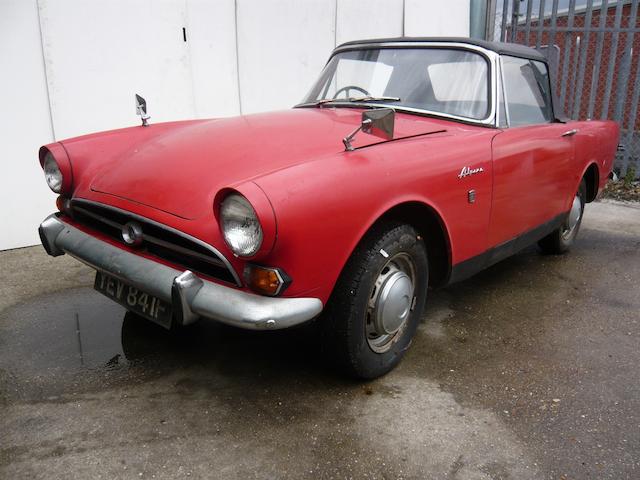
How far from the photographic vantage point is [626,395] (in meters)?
2.39

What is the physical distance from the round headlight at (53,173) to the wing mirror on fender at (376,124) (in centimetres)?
137

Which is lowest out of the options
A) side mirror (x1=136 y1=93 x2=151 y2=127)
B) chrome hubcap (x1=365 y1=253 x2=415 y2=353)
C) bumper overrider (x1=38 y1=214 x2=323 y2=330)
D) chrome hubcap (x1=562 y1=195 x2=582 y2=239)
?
chrome hubcap (x1=562 y1=195 x2=582 y2=239)

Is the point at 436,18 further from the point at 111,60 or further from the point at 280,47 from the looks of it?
the point at 111,60

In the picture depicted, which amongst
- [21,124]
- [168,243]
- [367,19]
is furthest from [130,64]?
[168,243]

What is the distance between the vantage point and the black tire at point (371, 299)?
2178mm

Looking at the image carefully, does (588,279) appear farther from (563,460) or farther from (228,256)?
(228,256)

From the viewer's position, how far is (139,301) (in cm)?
229

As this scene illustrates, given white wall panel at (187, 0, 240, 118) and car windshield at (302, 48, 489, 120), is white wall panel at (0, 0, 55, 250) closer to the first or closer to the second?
white wall panel at (187, 0, 240, 118)

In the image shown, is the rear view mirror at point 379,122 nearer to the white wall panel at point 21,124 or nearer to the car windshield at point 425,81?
the car windshield at point 425,81

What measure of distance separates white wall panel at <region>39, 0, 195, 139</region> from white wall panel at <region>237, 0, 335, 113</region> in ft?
1.95

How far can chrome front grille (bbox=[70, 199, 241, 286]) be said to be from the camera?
6.51 feet

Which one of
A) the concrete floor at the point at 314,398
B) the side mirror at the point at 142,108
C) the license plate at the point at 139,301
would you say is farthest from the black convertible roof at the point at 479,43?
the license plate at the point at 139,301

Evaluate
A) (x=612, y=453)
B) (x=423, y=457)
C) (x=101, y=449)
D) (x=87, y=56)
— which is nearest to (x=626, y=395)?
(x=612, y=453)

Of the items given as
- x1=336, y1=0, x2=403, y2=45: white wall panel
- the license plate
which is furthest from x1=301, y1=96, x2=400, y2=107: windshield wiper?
x1=336, y1=0, x2=403, y2=45: white wall panel
